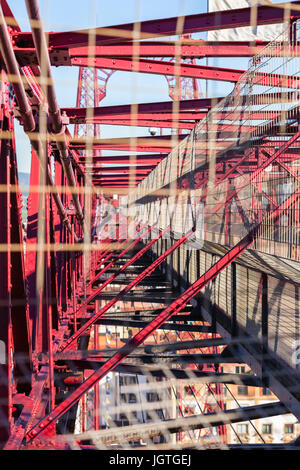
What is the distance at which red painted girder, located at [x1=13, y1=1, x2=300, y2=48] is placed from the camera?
3.85 m

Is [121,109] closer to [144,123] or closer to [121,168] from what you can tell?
[144,123]

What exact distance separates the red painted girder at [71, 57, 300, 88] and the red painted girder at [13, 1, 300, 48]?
57 cm

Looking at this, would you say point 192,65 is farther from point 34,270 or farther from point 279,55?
point 34,270

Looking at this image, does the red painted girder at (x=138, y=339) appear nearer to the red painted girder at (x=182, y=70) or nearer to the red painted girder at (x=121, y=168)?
the red painted girder at (x=182, y=70)

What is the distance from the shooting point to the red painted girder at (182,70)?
473cm

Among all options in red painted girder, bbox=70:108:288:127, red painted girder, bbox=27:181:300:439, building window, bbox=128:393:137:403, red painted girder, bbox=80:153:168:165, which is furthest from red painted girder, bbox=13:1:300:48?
building window, bbox=128:393:137:403

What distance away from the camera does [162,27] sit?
13.3 feet

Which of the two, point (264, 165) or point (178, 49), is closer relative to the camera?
point (178, 49)

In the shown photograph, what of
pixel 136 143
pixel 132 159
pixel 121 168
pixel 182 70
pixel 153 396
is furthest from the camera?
pixel 153 396

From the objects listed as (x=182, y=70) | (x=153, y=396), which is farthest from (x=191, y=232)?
(x=153, y=396)

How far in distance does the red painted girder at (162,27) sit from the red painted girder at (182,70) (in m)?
0.57

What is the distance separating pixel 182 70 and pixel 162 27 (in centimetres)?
178

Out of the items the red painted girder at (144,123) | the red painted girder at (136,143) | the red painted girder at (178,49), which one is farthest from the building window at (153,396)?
the red painted girder at (178,49)

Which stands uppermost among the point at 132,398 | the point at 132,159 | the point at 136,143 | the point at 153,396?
the point at 136,143
